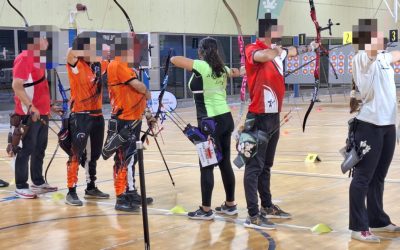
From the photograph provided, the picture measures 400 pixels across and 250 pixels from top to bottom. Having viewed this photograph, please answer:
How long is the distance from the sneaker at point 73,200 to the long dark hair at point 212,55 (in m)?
1.62

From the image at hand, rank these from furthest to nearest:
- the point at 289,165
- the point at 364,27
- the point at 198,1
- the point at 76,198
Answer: the point at 198,1 < the point at 289,165 < the point at 76,198 < the point at 364,27

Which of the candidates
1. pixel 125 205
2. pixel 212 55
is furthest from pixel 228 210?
pixel 212 55

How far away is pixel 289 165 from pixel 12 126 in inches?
123

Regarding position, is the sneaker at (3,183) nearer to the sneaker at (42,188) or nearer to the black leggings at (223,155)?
the sneaker at (42,188)

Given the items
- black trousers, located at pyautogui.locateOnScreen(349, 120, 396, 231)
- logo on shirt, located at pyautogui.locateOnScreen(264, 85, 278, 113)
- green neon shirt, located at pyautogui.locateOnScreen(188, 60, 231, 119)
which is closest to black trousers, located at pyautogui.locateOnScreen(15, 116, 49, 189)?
green neon shirt, located at pyautogui.locateOnScreen(188, 60, 231, 119)

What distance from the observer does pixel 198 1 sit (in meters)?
18.9

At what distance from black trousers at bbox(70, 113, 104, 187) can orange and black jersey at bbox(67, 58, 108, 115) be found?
8 centimetres

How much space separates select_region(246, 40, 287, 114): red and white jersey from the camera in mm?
4246

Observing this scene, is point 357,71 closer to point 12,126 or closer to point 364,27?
point 364,27

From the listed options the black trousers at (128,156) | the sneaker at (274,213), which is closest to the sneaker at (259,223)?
the sneaker at (274,213)

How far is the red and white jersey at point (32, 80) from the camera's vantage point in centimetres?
532

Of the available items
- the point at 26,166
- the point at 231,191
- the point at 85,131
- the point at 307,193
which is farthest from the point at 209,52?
the point at 26,166

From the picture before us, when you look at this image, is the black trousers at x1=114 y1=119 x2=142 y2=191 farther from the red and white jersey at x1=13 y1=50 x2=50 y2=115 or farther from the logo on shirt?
the logo on shirt

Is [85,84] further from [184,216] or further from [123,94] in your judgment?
[184,216]
